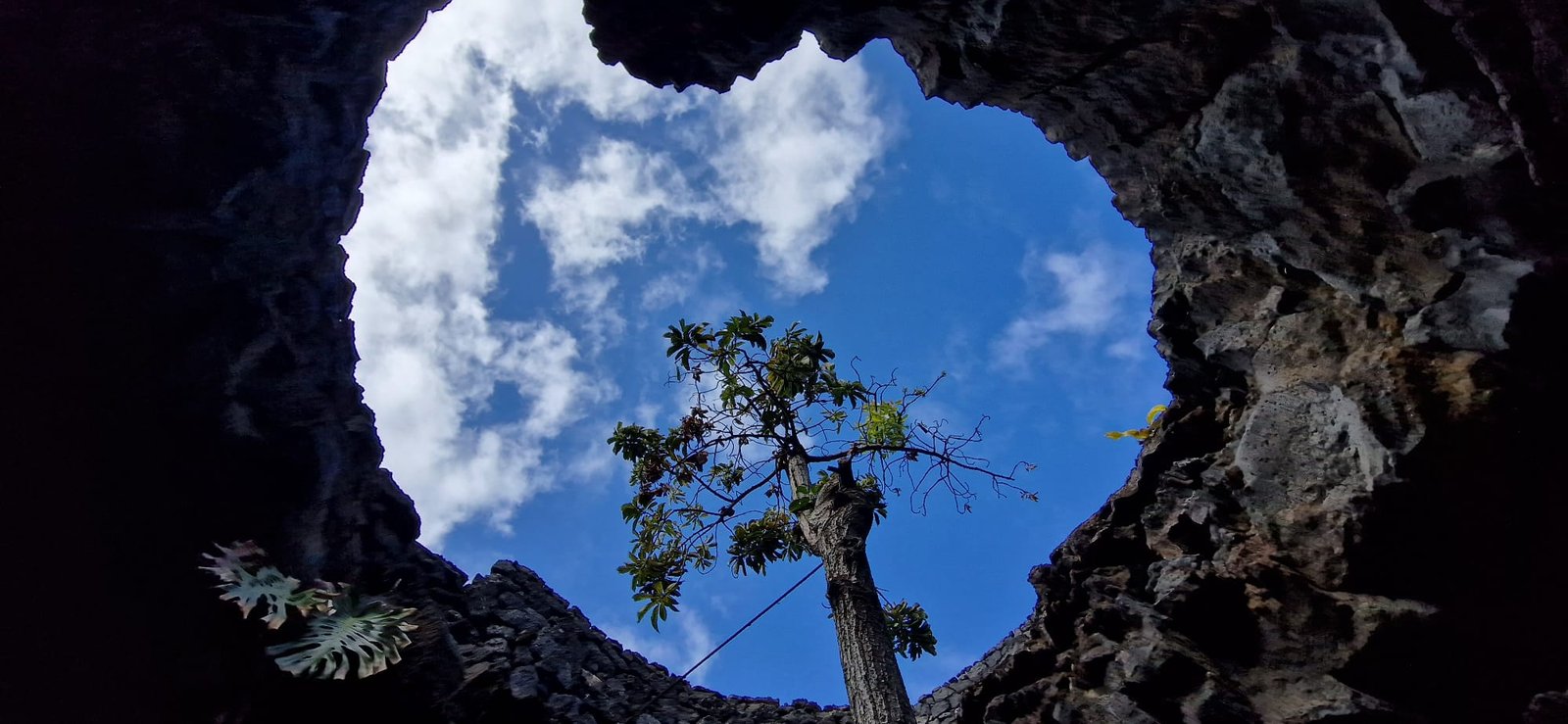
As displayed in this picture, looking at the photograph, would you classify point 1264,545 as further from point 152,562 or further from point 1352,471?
point 152,562

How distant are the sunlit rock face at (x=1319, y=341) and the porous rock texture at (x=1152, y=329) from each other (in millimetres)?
28

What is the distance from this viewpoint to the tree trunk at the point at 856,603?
8188 mm

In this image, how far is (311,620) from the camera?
8.33m

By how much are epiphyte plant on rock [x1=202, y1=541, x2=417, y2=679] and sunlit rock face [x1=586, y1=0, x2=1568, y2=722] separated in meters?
6.48

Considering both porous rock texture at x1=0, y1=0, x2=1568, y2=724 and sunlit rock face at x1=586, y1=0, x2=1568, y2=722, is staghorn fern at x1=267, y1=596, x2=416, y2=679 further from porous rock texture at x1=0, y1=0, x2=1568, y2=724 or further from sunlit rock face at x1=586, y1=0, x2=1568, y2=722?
sunlit rock face at x1=586, y1=0, x2=1568, y2=722

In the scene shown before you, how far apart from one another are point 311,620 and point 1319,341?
33.0ft

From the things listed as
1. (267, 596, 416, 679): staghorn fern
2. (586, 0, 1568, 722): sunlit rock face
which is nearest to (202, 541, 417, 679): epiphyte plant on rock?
(267, 596, 416, 679): staghorn fern

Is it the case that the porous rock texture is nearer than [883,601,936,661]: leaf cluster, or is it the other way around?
the porous rock texture

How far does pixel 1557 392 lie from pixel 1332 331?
150cm

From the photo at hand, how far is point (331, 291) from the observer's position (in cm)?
943

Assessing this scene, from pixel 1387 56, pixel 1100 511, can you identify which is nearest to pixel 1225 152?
pixel 1387 56

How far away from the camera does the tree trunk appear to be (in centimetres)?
819

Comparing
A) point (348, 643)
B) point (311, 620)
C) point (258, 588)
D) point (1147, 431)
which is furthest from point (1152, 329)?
point (258, 588)

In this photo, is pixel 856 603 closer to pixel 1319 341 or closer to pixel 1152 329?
pixel 1152 329
